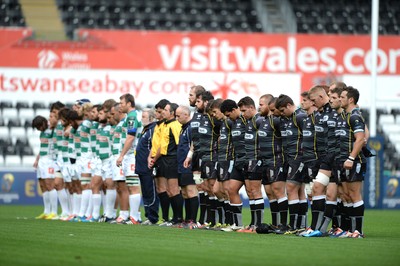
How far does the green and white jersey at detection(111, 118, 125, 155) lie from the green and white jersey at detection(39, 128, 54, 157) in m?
2.22

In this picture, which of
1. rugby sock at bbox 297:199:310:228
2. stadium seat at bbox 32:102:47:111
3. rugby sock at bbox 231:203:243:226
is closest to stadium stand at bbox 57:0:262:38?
stadium seat at bbox 32:102:47:111

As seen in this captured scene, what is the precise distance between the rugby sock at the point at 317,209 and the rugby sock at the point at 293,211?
0.45m

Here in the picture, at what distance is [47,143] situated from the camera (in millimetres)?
20406

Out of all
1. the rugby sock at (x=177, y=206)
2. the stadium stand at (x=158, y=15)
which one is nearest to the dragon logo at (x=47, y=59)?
the stadium stand at (x=158, y=15)

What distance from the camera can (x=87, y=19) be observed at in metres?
32.8

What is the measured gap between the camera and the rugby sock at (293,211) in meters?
14.6

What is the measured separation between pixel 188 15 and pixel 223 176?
61.1 ft

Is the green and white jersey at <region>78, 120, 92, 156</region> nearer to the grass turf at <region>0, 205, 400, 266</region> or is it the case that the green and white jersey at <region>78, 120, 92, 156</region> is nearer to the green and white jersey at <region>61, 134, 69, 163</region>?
the green and white jersey at <region>61, 134, 69, 163</region>

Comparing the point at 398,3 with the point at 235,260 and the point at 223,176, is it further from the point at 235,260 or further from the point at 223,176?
the point at 235,260

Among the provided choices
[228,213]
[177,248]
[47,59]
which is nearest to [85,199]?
[228,213]

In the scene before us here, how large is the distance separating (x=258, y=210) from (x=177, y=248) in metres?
3.79

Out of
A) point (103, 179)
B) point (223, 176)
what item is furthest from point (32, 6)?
point (223, 176)

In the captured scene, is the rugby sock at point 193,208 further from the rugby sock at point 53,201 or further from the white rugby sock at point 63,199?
the rugby sock at point 53,201

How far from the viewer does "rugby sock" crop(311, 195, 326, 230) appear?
46.4 ft
